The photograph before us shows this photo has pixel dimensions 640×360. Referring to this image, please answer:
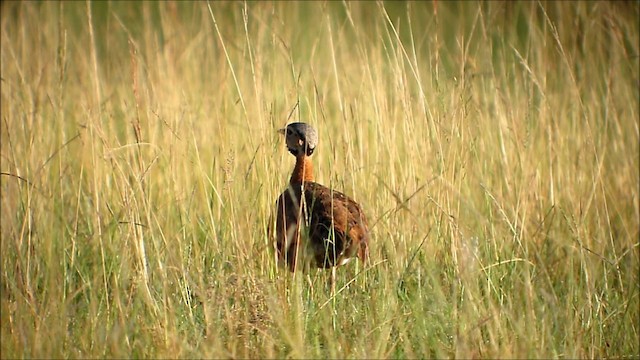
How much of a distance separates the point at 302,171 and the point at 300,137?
0.72 feet

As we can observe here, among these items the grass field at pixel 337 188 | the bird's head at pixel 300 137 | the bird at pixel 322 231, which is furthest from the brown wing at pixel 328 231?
the bird's head at pixel 300 137

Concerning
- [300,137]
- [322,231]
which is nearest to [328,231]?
[322,231]

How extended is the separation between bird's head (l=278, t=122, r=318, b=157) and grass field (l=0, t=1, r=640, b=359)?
11 cm

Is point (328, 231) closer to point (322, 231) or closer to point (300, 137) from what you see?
point (322, 231)

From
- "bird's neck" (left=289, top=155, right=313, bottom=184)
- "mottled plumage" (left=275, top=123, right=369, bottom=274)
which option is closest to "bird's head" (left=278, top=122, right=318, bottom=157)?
"bird's neck" (left=289, top=155, right=313, bottom=184)

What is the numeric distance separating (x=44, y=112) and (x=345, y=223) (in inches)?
89.4

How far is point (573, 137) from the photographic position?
5.17 metres

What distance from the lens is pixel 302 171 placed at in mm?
4348

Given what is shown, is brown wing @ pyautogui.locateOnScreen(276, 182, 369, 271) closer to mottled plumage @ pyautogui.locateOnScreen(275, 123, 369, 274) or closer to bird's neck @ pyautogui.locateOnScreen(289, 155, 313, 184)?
mottled plumage @ pyautogui.locateOnScreen(275, 123, 369, 274)

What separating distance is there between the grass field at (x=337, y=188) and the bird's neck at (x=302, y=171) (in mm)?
116

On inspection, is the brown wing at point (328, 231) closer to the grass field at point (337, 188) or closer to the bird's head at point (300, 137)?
the grass field at point (337, 188)

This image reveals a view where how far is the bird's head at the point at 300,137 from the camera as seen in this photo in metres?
4.16

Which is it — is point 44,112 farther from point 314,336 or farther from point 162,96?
point 314,336

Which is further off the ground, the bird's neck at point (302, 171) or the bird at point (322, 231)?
the bird's neck at point (302, 171)
